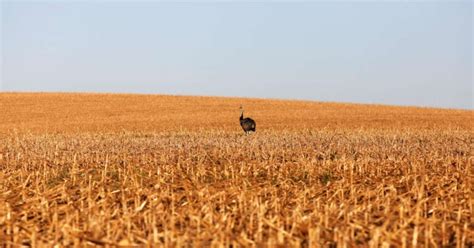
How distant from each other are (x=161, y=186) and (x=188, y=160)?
401cm

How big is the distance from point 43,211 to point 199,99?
48.9 metres

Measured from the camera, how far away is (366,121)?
3884cm

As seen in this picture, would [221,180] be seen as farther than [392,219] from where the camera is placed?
Yes

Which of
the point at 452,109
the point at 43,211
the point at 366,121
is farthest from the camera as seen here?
the point at 452,109

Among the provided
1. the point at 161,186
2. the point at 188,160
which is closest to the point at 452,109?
the point at 188,160

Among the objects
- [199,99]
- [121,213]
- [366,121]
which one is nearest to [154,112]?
[199,99]

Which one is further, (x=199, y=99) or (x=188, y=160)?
(x=199, y=99)

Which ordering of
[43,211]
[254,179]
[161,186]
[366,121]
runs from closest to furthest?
[43,211]
[161,186]
[254,179]
[366,121]

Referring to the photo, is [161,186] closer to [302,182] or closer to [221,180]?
[221,180]

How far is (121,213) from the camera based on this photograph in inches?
316

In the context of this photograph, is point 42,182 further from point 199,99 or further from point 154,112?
point 199,99

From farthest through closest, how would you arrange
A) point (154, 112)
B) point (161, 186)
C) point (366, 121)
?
point (154, 112) < point (366, 121) < point (161, 186)

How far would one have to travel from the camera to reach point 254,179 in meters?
11.0

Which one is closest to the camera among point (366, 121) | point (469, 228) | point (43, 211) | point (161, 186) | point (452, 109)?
point (469, 228)
